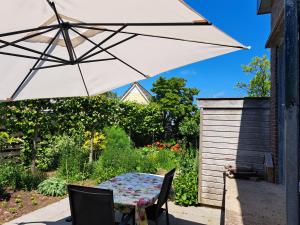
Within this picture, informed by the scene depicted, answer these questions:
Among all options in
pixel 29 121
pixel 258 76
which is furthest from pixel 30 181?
pixel 258 76

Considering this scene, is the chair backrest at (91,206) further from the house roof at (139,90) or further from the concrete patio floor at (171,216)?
the house roof at (139,90)

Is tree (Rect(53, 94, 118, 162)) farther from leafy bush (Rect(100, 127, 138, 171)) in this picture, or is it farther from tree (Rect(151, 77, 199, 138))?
tree (Rect(151, 77, 199, 138))

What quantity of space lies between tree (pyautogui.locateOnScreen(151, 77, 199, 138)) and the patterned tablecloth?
29.8ft

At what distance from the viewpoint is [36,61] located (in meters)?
A: 3.47

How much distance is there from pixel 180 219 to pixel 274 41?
338cm

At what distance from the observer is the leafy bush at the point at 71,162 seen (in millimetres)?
7125

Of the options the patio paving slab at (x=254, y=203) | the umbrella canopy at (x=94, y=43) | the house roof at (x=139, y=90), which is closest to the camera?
the umbrella canopy at (x=94, y=43)

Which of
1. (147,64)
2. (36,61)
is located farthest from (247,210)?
(36,61)

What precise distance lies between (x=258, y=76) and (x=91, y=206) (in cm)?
1895

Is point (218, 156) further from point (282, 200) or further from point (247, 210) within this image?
point (247, 210)

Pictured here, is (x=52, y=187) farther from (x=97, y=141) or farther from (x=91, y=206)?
(x=91, y=206)

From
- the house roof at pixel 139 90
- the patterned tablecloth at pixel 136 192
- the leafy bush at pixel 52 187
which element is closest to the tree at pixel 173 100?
the leafy bush at pixel 52 187

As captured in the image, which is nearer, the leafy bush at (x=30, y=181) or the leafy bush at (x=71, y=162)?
the leafy bush at (x=30, y=181)

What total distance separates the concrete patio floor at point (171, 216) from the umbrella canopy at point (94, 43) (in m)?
2.22
